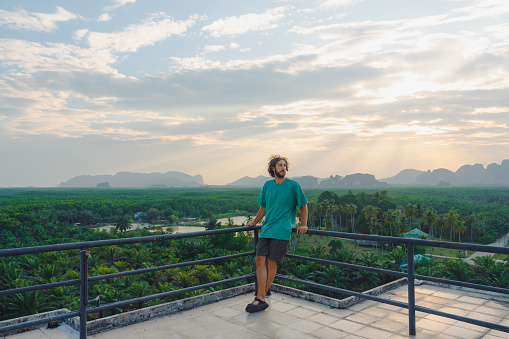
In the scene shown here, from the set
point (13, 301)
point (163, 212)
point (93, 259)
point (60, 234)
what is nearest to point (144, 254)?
point (93, 259)

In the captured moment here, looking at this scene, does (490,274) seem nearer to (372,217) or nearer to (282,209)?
(282,209)

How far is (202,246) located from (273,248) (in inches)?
1668

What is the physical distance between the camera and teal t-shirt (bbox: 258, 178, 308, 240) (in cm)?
406

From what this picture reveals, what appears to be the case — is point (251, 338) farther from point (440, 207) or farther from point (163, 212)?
point (163, 212)

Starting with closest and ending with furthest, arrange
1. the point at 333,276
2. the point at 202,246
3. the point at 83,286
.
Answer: the point at 83,286
the point at 333,276
the point at 202,246

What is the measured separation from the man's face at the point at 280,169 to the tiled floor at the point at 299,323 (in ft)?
5.15

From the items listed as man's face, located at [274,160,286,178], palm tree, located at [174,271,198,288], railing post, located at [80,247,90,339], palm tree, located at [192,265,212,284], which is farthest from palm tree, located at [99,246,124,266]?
man's face, located at [274,160,286,178]

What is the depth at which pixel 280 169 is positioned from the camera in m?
4.15

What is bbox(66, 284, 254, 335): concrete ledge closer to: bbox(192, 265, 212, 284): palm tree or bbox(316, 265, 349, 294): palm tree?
bbox(316, 265, 349, 294): palm tree

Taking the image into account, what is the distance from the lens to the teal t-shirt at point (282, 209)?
4062 mm

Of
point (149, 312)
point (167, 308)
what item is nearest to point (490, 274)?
point (167, 308)

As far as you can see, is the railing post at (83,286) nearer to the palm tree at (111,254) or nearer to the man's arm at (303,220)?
the man's arm at (303,220)

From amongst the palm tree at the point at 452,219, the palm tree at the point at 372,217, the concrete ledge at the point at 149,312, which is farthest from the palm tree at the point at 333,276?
the palm tree at the point at 452,219

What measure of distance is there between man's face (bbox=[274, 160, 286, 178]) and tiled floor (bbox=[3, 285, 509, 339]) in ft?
5.15
